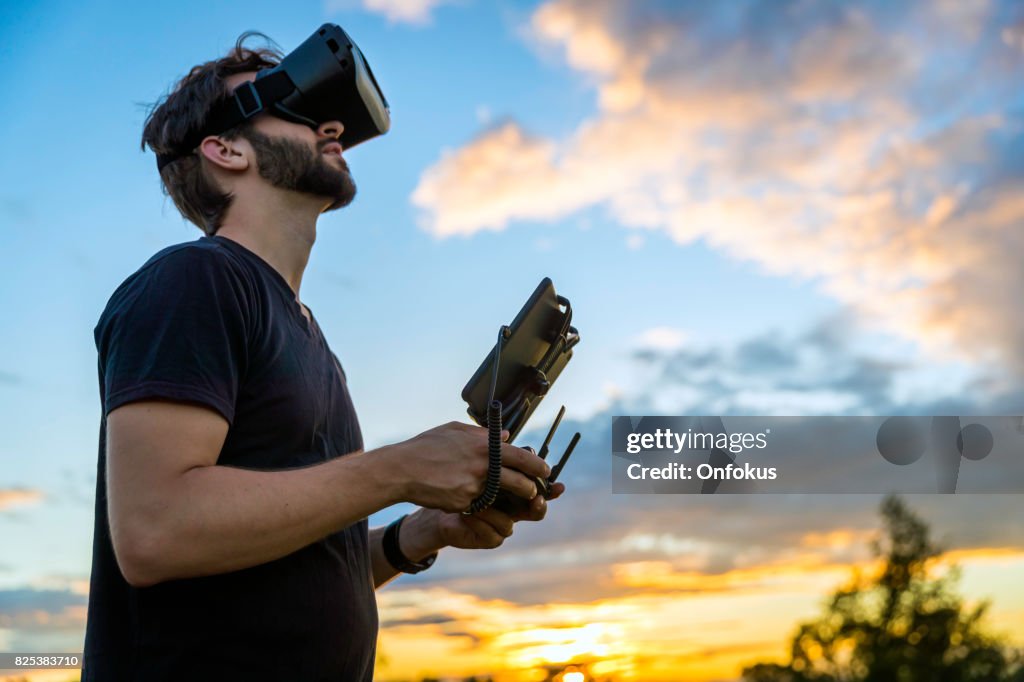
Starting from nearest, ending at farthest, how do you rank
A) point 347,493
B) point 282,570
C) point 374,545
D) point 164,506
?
point 164,506 < point 347,493 < point 282,570 < point 374,545

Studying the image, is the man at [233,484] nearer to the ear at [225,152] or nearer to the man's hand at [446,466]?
the man's hand at [446,466]

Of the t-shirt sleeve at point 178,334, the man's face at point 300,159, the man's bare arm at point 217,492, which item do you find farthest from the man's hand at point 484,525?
the man's face at point 300,159

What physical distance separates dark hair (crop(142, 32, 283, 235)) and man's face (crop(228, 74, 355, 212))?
0.33 feet

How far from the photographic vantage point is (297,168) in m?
3.20

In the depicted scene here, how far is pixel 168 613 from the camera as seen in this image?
229cm

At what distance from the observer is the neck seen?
9.96ft

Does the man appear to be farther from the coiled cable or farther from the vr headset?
the vr headset

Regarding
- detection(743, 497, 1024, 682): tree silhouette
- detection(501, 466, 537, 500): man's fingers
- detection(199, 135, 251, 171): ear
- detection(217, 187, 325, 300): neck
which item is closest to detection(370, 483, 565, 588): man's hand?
detection(501, 466, 537, 500): man's fingers

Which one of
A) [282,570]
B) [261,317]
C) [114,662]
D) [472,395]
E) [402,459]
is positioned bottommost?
[114,662]

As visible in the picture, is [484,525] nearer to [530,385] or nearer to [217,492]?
[530,385]

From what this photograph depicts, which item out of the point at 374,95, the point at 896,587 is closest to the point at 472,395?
the point at 374,95

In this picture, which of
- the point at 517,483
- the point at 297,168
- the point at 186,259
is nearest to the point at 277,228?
the point at 297,168

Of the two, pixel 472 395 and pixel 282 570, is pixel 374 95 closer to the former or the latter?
pixel 472 395

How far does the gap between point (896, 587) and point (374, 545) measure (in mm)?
50225
